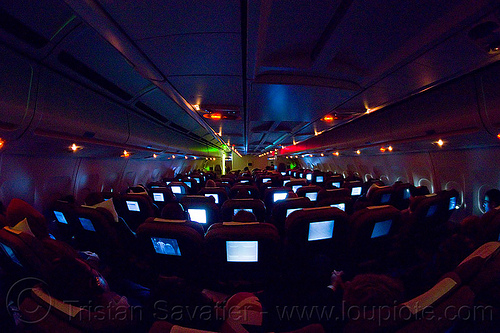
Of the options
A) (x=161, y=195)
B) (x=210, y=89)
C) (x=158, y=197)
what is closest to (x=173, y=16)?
(x=210, y=89)

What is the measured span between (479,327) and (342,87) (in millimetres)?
2874

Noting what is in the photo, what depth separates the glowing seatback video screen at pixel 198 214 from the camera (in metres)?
4.43

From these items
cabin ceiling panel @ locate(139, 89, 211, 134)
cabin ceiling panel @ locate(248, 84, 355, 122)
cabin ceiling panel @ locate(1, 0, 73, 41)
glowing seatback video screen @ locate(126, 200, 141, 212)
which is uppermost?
cabin ceiling panel @ locate(139, 89, 211, 134)

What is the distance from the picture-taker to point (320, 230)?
2705mm

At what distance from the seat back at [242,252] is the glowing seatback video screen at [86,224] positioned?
2563 mm

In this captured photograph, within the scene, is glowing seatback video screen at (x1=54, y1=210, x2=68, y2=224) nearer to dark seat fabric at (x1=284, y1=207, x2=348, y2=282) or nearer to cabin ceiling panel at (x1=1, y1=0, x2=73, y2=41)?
cabin ceiling panel at (x1=1, y1=0, x2=73, y2=41)

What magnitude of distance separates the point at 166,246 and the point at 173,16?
94.7 inches

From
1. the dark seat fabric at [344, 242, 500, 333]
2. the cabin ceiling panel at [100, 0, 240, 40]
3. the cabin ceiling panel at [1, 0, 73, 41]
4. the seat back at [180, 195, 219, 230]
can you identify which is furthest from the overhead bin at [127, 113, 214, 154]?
the dark seat fabric at [344, 242, 500, 333]

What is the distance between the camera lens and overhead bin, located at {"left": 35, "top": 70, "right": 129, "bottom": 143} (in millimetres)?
2543

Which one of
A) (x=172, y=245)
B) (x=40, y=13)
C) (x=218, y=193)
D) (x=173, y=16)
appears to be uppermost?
(x=40, y=13)

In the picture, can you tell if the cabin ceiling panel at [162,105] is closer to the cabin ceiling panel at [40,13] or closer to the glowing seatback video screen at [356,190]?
the cabin ceiling panel at [40,13]

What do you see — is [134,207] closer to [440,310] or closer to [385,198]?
[440,310]

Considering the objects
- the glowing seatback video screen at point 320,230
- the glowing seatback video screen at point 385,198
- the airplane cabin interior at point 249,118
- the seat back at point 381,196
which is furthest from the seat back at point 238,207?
the glowing seatback video screen at point 385,198

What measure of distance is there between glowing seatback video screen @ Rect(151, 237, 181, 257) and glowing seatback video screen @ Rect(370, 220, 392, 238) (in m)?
2.86
